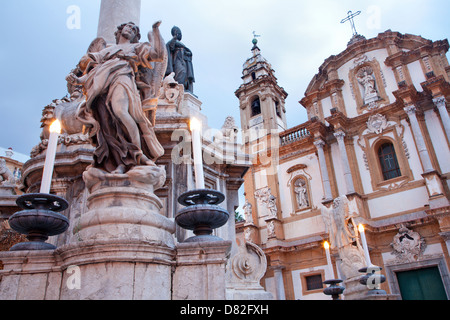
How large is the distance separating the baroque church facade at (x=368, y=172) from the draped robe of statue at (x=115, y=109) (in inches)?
509

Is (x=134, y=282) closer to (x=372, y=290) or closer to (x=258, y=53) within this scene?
(x=372, y=290)

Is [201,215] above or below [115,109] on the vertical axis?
below

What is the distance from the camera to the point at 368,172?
19188 millimetres

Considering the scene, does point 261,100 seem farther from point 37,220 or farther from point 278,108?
point 37,220

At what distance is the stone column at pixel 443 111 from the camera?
1705 centimetres

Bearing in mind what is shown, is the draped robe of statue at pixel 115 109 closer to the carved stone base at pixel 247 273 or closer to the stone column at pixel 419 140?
the carved stone base at pixel 247 273

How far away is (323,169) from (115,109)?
59.5ft

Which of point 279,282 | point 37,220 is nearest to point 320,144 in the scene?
point 279,282

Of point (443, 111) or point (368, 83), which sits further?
point (368, 83)

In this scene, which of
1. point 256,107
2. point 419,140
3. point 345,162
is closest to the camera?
point 419,140

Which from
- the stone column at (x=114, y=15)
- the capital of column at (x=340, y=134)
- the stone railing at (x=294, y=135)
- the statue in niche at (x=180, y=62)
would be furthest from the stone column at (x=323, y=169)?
the stone column at (x=114, y=15)

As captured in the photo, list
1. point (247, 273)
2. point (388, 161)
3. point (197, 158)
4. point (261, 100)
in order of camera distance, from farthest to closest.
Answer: point (261, 100)
point (388, 161)
point (247, 273)
point (197, 158)

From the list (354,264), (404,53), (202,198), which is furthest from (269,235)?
(202,198)
